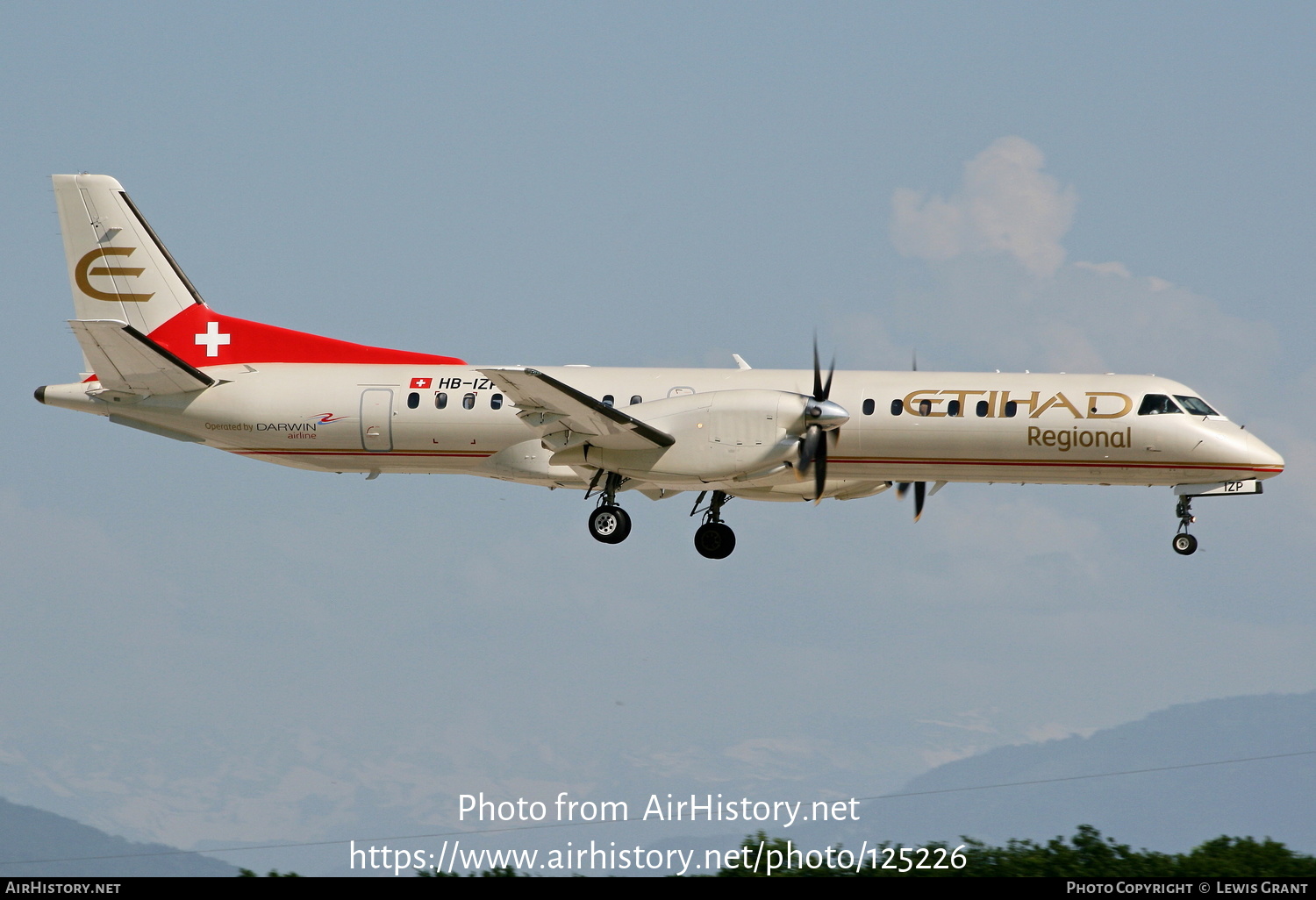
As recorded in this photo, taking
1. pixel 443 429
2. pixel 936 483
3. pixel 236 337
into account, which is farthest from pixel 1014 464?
pixel 236 337

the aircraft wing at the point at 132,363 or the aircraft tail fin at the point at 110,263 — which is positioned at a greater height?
the aircraft tail fin at the point at 110,263

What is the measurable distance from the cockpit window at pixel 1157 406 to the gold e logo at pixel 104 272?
21227mm

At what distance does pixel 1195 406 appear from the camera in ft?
97.0

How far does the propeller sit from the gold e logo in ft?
50.3

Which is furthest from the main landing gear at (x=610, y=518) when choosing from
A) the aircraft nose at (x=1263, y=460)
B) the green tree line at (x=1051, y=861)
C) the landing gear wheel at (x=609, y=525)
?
the aircraft nose at (x=1263, y=460)

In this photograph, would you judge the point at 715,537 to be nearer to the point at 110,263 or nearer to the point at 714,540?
the point at 714,540

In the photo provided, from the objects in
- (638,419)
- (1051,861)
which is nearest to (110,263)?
(638,419)

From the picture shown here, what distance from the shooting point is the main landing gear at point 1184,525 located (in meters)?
29.9

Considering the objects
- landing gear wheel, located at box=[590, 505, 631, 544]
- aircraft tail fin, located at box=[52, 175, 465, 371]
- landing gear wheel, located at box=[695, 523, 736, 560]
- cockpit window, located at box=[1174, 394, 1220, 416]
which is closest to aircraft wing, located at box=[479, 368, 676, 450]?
landing gear wheel, located at box=[590, 505, 631, 544]

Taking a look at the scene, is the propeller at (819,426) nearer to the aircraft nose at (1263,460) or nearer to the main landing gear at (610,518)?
the main landing gear at (610,518)

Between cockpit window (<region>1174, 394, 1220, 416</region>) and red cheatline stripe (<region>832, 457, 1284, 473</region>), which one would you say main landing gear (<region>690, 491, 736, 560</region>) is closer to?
red cheatline stripe (<region>832, 457, 1284, 473</region>)

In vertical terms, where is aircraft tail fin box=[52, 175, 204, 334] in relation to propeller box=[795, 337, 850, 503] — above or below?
above

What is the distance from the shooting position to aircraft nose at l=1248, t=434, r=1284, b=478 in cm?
2922

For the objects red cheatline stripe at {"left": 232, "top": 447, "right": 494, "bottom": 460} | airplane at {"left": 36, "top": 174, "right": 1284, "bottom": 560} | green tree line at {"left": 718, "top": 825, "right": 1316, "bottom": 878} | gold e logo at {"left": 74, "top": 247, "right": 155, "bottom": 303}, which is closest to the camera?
airplane at {"left": 36, "top": 174, "right": 1284, "bottom": 560}
